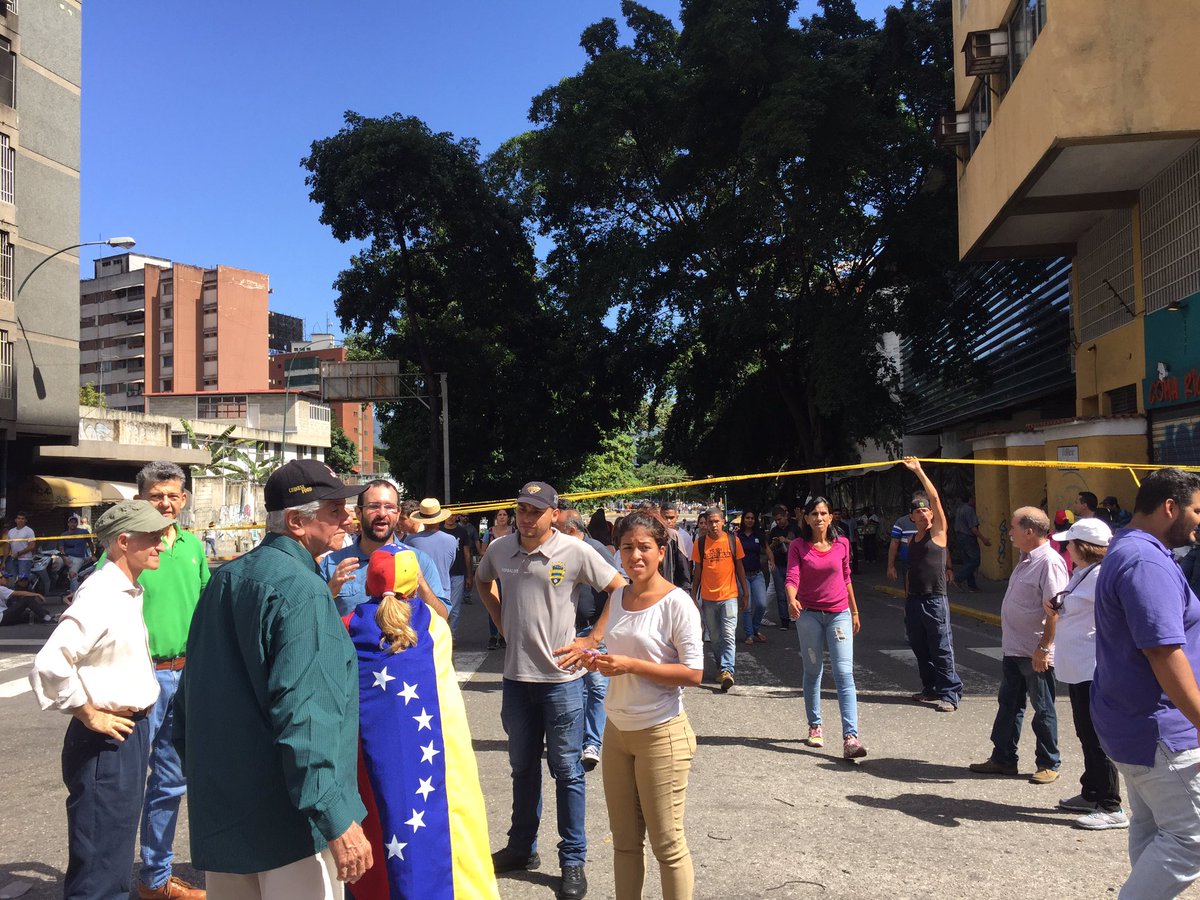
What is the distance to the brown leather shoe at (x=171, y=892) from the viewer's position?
461cm

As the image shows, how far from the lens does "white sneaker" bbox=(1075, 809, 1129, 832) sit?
561 cm

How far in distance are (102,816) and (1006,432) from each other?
19.2 m

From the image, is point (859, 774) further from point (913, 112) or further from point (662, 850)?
point (913, 112)

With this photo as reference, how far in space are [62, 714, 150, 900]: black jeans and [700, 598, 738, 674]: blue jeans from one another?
6.99 m

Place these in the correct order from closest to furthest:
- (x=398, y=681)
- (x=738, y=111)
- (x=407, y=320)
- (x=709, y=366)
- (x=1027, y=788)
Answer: (x=398, y=681), (x=1027, y=788), (x=738, y=111), (x=709, y=366), (x=407, y=320)

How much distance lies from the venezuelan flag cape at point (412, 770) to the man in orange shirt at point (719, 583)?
669cm

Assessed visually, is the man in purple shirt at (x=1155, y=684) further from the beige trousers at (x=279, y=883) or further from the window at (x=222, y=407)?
the window at (x=222, y=407)

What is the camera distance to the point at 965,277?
82.9 feet

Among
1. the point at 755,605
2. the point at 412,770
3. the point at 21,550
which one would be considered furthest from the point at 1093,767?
the point at 21,550

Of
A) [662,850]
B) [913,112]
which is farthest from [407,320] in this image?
[662,850]

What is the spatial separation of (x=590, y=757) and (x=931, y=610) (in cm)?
391

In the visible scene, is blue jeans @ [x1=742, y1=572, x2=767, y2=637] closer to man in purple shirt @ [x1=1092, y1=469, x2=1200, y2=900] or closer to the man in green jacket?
man in purple shirt @ [x1=1092, y1=469, x2=1200, y2=900]

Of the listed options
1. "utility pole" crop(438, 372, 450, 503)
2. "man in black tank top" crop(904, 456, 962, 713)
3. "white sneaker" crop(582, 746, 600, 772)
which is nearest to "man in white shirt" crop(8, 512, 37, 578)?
"utility pole" crop(438, 372, 450, 503)

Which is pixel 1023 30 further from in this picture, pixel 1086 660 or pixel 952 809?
pixel 952 809
